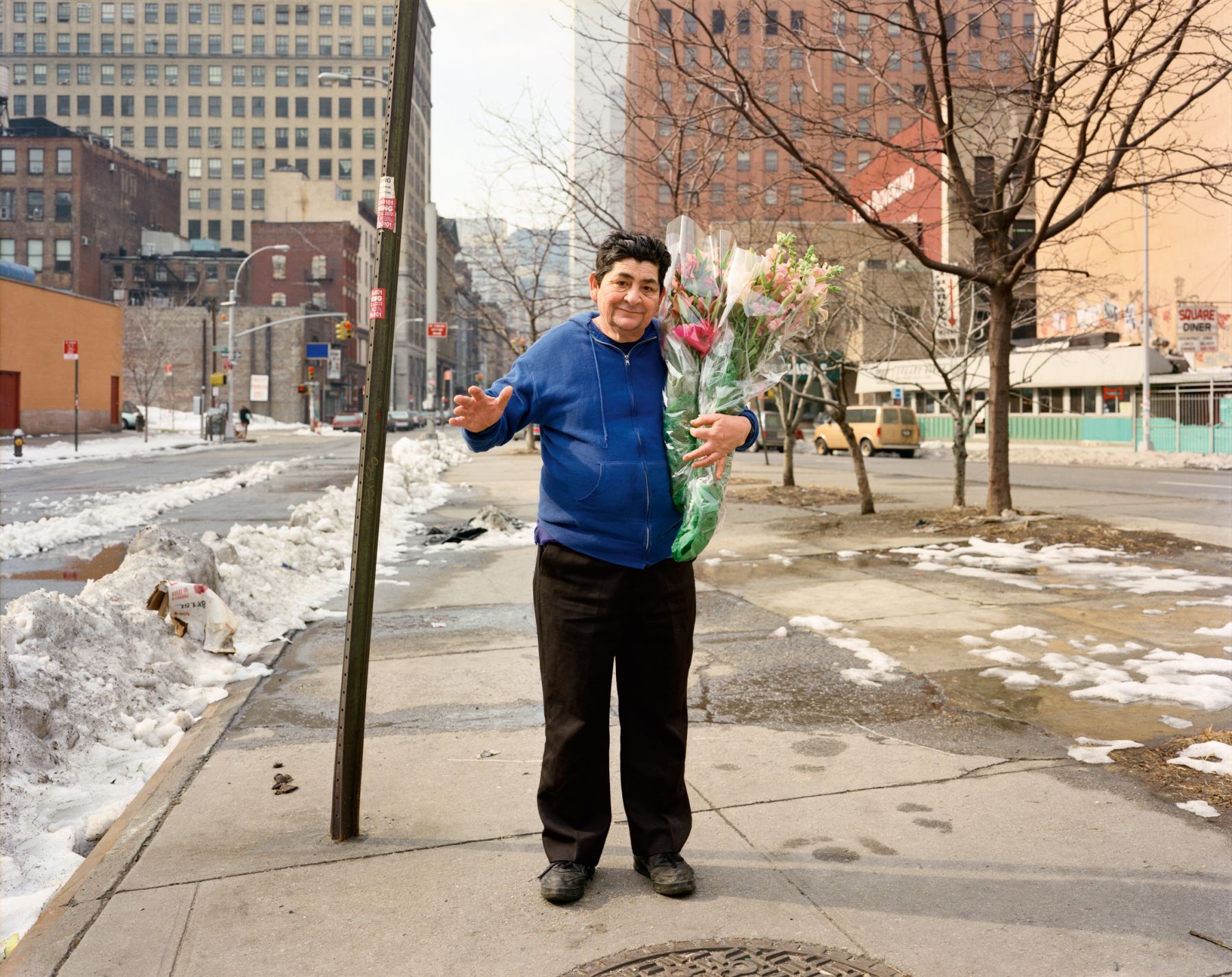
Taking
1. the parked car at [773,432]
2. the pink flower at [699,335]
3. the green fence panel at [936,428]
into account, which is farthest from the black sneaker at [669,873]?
the green fence panel at [936,428]

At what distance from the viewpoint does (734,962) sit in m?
2.97

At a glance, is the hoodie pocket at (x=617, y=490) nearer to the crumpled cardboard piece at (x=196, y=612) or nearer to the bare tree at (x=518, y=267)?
the crumpled cardboard piece at (x=196, y=612)

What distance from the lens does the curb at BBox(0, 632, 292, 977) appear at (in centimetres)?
306

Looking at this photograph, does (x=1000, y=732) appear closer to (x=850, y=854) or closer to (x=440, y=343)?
(x=850, y=854)

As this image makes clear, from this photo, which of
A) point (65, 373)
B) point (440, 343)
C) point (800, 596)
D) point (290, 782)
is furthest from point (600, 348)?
point (440, 343)

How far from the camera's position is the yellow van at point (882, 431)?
3894cm

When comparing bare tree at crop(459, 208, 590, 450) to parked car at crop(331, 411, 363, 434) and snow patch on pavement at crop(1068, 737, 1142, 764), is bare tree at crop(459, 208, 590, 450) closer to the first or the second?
snow patch on pavement at crop(1068, 737, 1142, 764)

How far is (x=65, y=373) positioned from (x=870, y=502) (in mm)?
39763

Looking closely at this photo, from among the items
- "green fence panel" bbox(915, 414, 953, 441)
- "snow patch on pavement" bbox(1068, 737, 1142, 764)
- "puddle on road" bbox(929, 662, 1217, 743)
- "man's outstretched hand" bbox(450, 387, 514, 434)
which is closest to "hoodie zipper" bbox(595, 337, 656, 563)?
"man's outstretched hand" bbox(450, 387, 514, 434)

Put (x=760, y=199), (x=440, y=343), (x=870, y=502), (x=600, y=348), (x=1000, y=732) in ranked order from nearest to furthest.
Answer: (x=600, y=348) < (x=1000, y=732) < (x=870, y=502) < (x=760, y=199) < (x=440, y=343)

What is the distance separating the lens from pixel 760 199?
18.7 meters

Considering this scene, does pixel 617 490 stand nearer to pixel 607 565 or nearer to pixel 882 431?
pixel 607 565

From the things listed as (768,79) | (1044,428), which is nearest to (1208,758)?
(768,79)

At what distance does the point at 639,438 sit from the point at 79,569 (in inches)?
349
